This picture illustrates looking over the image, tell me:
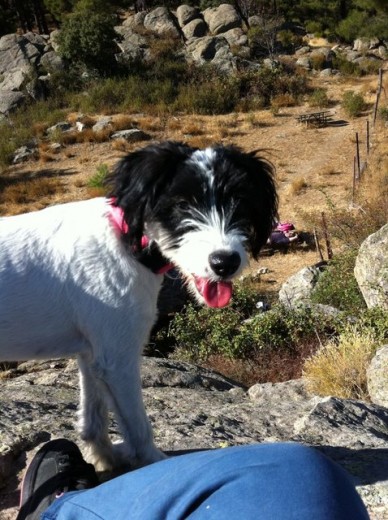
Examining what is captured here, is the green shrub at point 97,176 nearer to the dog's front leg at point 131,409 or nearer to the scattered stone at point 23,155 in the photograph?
the scattered stone at point 23,155

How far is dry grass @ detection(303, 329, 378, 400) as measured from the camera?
534 centimetres

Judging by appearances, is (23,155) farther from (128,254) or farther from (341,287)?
(128,254)

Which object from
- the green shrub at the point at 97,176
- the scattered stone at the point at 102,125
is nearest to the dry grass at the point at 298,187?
the green shrub at the point at 97,176

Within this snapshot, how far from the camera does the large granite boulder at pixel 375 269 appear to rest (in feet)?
23.0

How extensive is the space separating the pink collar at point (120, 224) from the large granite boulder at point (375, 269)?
4843 millimetres

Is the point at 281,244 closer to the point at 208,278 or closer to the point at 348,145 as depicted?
the point at 348,145

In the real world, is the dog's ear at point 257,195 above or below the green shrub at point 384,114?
above

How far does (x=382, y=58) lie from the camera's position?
33469 millimetres

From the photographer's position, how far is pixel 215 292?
2473 mm

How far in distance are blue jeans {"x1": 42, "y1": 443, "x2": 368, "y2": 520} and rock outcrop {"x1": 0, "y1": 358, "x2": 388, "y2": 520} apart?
0.99 m

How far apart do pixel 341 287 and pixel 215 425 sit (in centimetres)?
608

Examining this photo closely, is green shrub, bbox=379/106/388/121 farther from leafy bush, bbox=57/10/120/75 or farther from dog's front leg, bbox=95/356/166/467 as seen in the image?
dog's front leg, bbox=95/356/166/467

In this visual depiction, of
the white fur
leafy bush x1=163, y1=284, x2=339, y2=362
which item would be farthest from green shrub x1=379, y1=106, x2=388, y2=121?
the white fur

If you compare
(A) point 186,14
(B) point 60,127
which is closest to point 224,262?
(B) point 60,127
